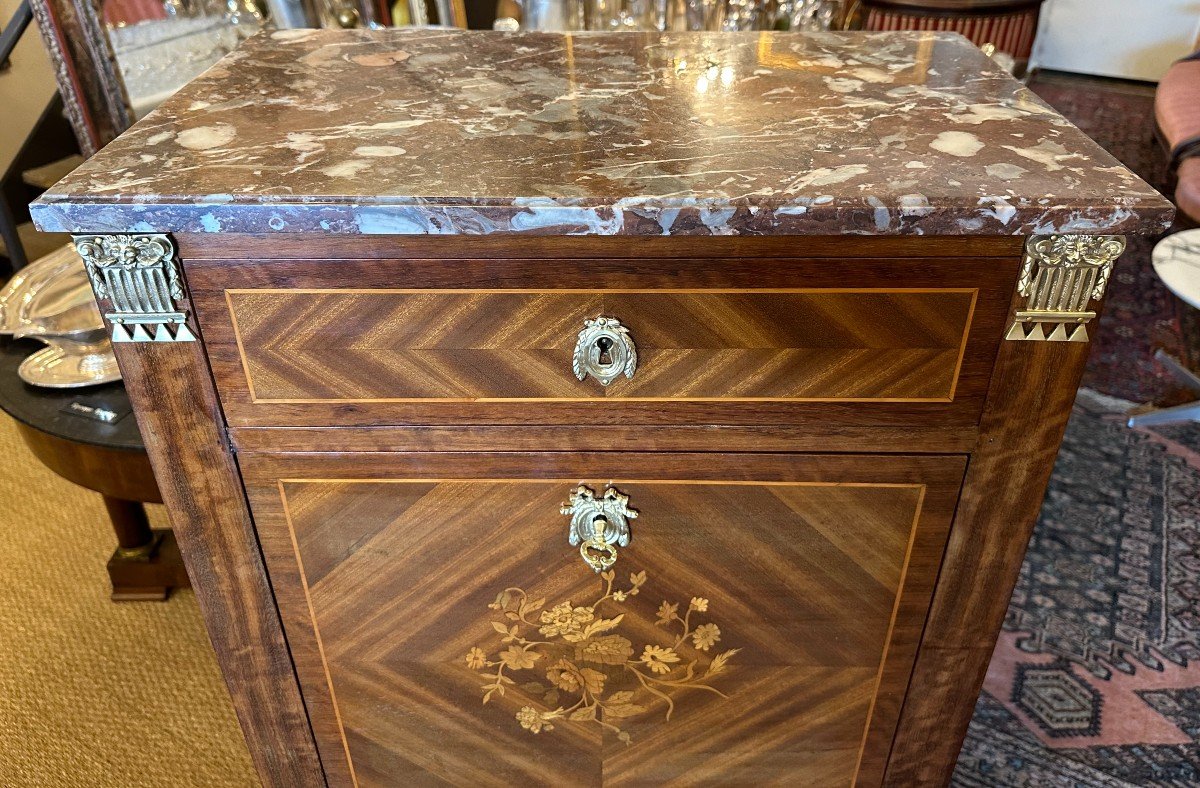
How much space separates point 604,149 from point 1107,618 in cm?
121

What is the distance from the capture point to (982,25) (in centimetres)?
331

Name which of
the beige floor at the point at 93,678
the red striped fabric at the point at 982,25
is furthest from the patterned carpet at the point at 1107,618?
the red striped fabric at the point at 982,25

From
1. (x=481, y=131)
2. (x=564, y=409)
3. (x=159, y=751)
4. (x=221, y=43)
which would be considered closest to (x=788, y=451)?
(x=564, y=409)

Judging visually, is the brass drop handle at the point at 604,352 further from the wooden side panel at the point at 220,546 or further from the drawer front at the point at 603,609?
the wooden side panel at the point at 220,546

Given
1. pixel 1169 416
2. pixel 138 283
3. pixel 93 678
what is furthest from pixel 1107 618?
pixel 93 678

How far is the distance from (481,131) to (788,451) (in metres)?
0.36

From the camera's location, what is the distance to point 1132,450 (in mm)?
1787

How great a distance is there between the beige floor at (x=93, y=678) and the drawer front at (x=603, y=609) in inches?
15.8

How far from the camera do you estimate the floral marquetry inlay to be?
0.82 meters

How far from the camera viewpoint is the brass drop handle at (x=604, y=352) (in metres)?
0.67

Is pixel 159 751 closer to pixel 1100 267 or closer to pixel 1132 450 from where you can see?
pixel 1100 267

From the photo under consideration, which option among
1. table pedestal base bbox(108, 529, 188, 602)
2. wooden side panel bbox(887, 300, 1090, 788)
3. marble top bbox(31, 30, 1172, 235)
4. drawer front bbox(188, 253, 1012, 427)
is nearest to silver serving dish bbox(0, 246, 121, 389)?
table pedestal base bbox(108, 529, 188, 602)

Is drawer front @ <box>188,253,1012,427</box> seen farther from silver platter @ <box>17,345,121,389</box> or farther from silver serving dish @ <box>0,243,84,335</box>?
silver serving dish @ <box>0,243,84,335</box>

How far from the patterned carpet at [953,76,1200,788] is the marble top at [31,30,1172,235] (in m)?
0.86
